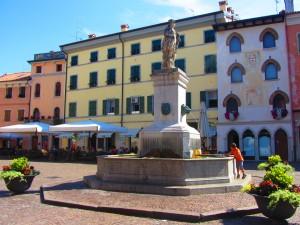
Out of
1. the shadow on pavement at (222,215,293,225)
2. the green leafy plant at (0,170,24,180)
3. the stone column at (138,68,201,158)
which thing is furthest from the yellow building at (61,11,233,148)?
the shadow on pavement at (222,215,293,225)

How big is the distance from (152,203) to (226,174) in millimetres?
3146

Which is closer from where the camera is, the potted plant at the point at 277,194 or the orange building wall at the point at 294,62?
the potted plant at the point at 277,194

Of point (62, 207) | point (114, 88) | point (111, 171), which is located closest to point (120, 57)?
point (114, 88)

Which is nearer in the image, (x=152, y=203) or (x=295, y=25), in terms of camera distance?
(x=152, y=203)

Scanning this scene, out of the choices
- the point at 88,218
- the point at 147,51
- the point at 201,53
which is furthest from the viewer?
the point at 147,51

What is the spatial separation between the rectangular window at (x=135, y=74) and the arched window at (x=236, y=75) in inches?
367

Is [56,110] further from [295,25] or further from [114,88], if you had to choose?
[295,25]

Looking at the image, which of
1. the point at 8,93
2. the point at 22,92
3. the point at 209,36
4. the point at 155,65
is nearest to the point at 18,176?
the point at 209,36

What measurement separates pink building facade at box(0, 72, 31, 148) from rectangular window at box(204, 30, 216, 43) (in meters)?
22.9

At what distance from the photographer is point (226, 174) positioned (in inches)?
435

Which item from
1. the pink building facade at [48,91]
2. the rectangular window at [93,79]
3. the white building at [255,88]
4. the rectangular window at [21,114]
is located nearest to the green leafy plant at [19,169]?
the white building at [255,88]

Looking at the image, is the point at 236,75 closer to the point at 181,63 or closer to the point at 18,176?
the point at 181,63

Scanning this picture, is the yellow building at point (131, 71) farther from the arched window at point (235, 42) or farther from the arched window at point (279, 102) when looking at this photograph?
the arched window at point (279, 102)

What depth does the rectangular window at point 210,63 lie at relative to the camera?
1248 inches
